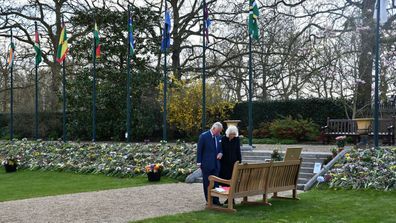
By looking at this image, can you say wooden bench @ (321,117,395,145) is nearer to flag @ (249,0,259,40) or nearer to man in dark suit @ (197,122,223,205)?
flag @ (249,0,259,40)

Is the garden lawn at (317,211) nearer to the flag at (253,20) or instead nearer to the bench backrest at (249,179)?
the bench backrest at (249,179)

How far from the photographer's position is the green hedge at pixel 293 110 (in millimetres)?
24500

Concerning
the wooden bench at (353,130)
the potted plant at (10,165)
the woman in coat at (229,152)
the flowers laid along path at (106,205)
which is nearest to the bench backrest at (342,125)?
the wooden bench at (353,130)

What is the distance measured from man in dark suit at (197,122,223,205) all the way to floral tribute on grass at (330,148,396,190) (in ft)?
12.0

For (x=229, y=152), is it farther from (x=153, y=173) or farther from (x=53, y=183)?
(x=53, y=183)

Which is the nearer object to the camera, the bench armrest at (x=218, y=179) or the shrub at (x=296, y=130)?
the bench armrest at (x=218, y=179)

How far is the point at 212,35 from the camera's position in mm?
29562

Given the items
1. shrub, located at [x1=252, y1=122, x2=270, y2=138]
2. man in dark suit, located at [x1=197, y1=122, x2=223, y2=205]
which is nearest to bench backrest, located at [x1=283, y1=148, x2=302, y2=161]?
man in dark suit, located at [x1=197, y1=122, x2=223, y2=205]

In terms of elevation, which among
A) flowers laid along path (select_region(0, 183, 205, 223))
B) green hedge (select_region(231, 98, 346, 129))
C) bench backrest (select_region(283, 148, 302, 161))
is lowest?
flowers laid along path (select_region(0, 183, 205, 223))

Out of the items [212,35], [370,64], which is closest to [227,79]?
[212,35]

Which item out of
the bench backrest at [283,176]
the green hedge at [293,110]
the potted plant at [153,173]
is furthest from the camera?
the green hedge at [293,110]

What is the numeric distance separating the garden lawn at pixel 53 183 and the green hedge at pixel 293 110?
41.8ft

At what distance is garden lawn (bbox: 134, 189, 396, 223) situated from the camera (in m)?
7.60

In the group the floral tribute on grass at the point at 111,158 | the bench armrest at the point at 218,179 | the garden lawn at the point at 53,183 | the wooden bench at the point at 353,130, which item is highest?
the wooden bench at the point at 353,130
